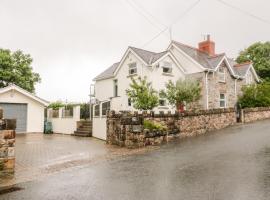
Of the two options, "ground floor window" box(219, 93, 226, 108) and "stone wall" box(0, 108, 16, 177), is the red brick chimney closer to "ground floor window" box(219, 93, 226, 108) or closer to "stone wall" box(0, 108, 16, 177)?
"ground floor window" box(219, 93, 226, 108)

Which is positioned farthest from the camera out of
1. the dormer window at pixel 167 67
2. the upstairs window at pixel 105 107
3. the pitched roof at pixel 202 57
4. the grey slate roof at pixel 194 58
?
the pitched roof at pixel 202 57

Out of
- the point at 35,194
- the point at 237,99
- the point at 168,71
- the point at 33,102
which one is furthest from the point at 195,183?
the point at 237,99

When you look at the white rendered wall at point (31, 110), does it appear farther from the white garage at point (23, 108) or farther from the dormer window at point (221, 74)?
the dormer window at point (221, 74)

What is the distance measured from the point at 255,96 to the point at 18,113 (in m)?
23.6

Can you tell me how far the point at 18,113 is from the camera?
26.9 metres

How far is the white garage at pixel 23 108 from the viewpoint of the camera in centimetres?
2617

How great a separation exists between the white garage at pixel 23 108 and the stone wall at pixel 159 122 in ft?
41.5

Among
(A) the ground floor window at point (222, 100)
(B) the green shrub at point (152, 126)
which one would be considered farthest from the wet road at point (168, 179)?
(A) the ground floor window at point (222, 100)

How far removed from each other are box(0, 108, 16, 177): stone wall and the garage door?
700 inches

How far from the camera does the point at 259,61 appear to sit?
48.3 meters

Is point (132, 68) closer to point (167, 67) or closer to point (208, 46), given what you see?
point (167, 67)

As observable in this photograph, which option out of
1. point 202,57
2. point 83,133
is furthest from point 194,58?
point 83,133

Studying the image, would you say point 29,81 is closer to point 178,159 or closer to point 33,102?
point 33,102

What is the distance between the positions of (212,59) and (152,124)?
1755 cm
